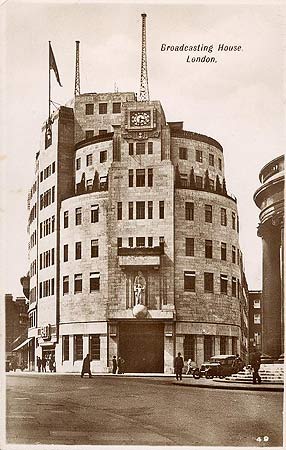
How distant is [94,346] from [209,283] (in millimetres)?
1207

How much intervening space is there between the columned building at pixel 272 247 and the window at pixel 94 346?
1.55 metres

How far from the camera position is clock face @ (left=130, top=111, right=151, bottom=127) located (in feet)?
38.1

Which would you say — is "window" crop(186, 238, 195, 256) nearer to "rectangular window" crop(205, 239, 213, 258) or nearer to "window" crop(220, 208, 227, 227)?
"rectangular window" crop(205, 239, 213, 258)

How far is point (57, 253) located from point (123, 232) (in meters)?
0.62

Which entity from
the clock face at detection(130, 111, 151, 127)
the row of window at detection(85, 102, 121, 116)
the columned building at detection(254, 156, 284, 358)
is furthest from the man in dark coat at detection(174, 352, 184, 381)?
the row of window at detection(85, 102, 121, 116)

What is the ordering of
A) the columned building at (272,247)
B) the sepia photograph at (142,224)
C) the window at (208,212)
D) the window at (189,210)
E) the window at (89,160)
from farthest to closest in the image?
the window at (189,210) → the window at (208,212) → the window at (89,160) → the columned building at (272,247) → the sepia photograph at (142,224)

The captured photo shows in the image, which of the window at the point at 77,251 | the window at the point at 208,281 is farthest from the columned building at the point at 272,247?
the window at the point at 77,251

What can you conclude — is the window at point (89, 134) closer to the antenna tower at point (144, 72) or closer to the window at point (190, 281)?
the antenna tower at point (144, 72)

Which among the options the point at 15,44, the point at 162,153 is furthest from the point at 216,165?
the point at 15,44

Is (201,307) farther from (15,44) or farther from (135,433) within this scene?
(15,44)

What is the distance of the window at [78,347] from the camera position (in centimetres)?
1191

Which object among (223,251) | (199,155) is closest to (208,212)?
(223,251)

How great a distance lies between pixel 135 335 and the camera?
12.3 metres

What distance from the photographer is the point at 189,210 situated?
12219 mm
